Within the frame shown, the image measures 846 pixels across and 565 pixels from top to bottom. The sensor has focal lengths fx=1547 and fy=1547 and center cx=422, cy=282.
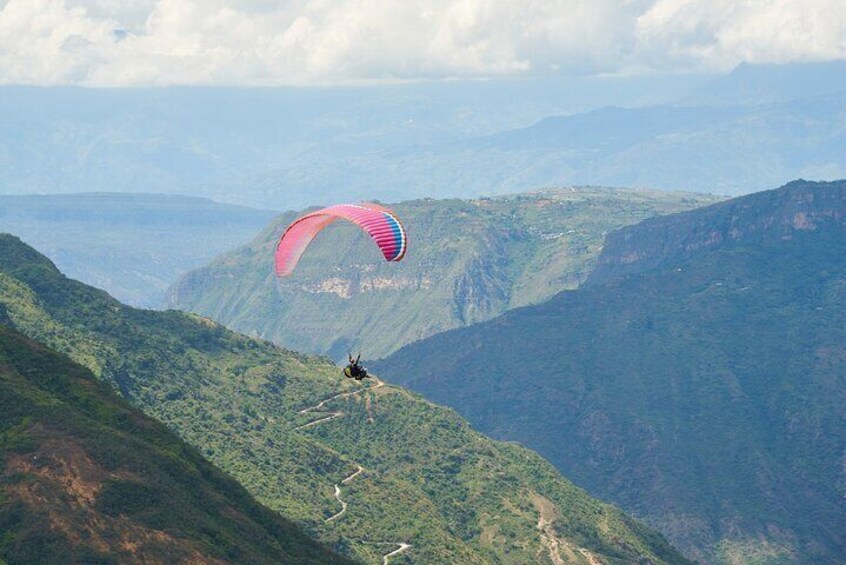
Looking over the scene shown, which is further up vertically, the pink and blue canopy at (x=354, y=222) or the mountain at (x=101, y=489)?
the pink and blue canopy at (x=354, y=222)

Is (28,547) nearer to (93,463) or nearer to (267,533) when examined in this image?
(93,463)

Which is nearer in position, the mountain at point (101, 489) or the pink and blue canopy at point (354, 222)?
the pink and blue canopy at point (354, 222)

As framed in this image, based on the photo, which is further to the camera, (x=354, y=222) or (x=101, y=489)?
(x=101, y=489)

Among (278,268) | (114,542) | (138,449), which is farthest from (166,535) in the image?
(278,268)

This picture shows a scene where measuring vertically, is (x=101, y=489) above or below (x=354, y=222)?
below
